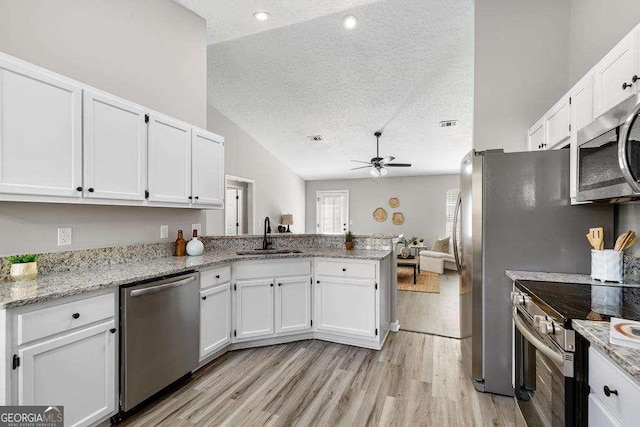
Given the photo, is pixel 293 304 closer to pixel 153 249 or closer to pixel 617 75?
pixel 153 249

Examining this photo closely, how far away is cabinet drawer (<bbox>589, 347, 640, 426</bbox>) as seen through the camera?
80cm

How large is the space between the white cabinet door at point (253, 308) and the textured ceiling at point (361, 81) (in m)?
2.86

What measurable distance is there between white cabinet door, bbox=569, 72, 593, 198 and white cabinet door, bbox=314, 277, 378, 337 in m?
1.71

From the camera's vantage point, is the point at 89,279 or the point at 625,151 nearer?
the point at 625,151

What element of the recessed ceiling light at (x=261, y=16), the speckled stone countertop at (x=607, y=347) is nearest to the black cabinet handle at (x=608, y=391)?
the speckled stone countertop at (x=607, y=347)

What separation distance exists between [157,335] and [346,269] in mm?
1664

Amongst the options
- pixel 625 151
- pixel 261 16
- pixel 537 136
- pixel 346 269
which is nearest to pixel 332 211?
pixel 346 269

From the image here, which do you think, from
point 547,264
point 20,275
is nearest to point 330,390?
point 547,264

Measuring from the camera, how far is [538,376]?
1.45 m

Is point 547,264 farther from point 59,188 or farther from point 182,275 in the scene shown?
point 59,188

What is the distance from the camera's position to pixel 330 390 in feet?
7.09

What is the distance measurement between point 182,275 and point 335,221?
7519 mm

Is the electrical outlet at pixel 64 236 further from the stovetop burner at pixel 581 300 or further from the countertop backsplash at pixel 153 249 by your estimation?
the stovetop burner at pixel 581 300

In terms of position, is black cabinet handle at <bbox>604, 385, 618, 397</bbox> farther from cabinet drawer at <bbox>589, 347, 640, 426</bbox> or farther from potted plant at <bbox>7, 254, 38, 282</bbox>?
potted plant at <bbox>7, 254, 38, 282</bbox>
